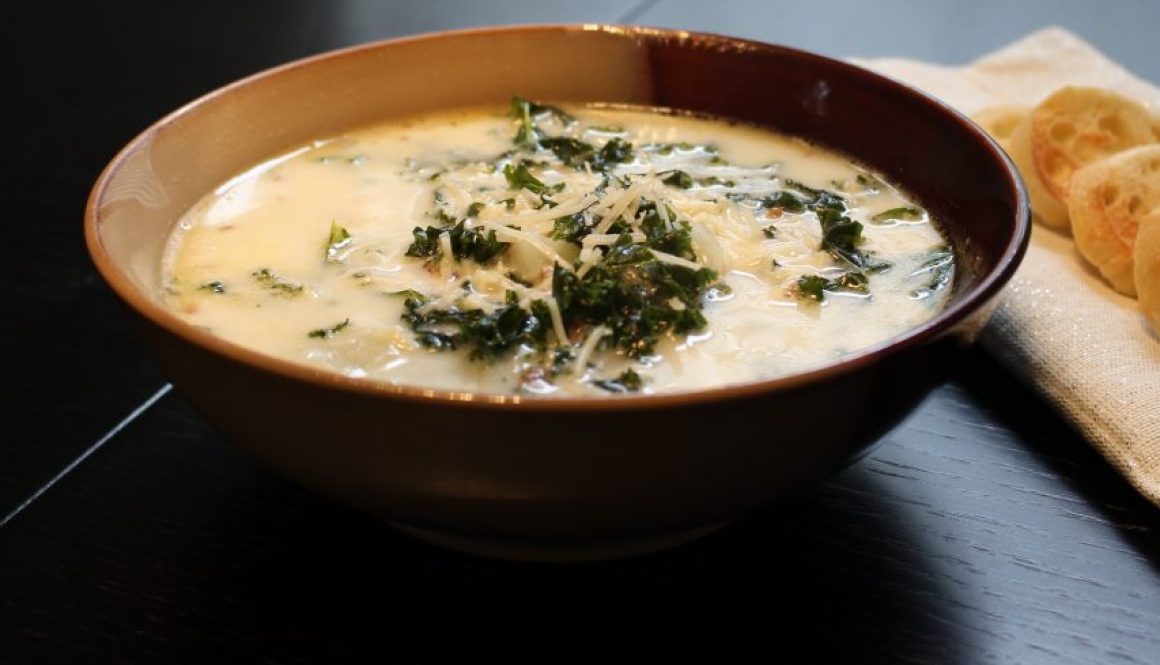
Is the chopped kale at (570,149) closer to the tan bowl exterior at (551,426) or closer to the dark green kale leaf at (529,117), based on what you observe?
the dark green kale leaf at (529,117)

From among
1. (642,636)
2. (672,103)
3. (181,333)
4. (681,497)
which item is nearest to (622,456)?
(681,497)

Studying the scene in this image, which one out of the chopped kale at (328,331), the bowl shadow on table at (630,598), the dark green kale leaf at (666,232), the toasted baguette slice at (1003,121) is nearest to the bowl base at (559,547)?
the bowl shadow on table at (630,598)

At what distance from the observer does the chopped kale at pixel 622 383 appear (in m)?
1.36

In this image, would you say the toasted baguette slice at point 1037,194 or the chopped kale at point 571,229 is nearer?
the chopped kale at point 571,229

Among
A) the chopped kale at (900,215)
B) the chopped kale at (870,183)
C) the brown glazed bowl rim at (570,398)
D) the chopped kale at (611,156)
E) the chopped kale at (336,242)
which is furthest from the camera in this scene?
the chopped kale at (611,156)

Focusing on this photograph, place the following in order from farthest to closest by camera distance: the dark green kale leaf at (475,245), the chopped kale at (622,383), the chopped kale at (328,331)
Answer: the dark green kale leaf at (475,245) < the chopped kale at (328,331) < the chopped kale at (622,383)

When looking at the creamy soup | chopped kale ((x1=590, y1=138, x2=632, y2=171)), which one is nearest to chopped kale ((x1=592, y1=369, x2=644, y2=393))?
the creamy soup

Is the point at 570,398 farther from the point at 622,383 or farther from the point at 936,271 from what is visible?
the point at 936,271

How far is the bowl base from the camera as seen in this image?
4.13 feet

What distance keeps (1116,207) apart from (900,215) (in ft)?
1.10

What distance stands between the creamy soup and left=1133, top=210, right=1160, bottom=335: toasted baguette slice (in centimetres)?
28

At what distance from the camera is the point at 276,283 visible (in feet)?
5.50

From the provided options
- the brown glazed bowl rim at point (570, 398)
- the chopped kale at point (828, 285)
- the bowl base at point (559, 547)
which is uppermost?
the brown glazed bowl rim at point (570, 398)

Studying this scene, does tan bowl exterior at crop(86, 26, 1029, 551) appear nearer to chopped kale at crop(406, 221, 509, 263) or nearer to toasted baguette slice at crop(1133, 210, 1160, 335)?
toasted baguette slice at crop(1133, 210, 1160, 335)
